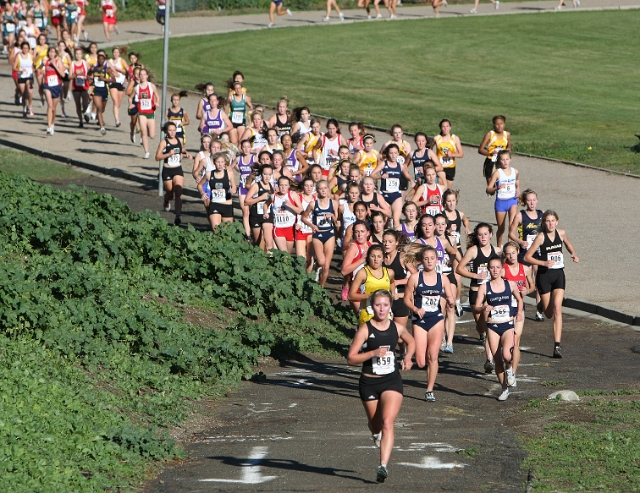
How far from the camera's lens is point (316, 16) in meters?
51.5

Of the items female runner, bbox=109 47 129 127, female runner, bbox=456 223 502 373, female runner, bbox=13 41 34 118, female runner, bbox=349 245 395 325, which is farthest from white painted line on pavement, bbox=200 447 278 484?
female runner, bbox=13 41 34 118

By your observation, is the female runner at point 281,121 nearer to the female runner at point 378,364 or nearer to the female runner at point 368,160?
the female runner at point 368,160

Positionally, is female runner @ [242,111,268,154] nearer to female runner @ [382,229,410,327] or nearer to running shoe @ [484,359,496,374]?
female runner @ [382,229,410,327]

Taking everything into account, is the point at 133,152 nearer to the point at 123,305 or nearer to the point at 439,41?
the point at 123,305

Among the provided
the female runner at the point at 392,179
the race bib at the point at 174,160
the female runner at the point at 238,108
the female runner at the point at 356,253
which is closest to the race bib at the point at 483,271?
the female runner at the point at 356,253

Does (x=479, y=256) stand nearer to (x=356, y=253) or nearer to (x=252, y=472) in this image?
(x=356, y=253)

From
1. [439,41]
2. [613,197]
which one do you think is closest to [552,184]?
[613,197]

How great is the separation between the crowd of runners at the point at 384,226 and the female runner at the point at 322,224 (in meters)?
0.02

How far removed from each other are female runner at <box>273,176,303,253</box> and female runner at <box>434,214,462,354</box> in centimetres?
301

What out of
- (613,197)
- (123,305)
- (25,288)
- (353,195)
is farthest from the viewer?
(613,197)

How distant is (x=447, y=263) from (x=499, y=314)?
86.3 inches

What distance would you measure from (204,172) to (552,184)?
820 centimetres

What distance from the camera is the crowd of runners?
13.2 meters

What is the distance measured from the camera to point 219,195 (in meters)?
19.5
